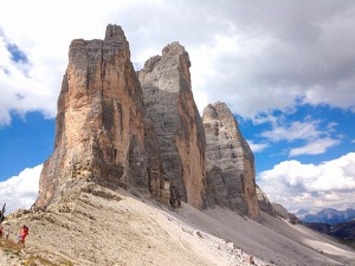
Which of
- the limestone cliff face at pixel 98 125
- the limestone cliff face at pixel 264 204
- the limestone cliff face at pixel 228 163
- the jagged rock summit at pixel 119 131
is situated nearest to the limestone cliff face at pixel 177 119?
the jagged rock summit at pixel 119 131

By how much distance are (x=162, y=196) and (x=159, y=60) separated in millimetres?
44938

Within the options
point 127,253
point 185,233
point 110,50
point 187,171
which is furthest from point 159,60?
point 127,253

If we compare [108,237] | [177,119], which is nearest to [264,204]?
[177,119]

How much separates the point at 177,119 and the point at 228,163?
121 ft

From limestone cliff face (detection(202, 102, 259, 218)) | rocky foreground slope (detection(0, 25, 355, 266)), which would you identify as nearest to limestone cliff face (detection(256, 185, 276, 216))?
limestone cliff face (detection(202, 102, 259, 218))

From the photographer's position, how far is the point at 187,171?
83312 millimetres

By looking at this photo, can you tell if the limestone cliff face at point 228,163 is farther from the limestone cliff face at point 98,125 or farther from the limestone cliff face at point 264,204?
the limestone cliff face at point 98,125

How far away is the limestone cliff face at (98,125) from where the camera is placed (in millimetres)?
A: 51000

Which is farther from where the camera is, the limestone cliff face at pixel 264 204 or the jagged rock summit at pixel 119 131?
the limestone cliff face at pixel 264 204

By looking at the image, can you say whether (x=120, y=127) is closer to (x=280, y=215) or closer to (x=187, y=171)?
(x=187, y=171)

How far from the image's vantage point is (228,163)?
4594 inches

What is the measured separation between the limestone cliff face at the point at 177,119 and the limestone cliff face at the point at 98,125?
59.3 feet

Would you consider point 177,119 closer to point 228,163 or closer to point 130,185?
point 130,185

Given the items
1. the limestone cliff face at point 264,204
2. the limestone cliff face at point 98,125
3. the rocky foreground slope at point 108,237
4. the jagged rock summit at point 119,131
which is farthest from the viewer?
the limestone cliff face at point 264,204
